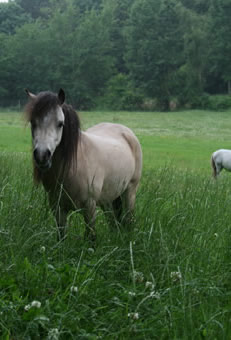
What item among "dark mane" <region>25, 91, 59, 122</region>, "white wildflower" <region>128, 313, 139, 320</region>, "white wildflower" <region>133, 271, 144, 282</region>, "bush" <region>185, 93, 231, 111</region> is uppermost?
"dark mane" <region>25, 91, 59, 122</region>

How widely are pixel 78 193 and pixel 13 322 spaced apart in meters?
1.71

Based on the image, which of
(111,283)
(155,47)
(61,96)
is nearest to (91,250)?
(111,283)

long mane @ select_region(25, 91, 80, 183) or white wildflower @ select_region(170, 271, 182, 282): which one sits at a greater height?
long mane @ select_region(25, 91, 80, 183)

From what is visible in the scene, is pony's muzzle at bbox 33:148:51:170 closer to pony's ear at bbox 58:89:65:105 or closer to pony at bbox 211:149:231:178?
pony's ear at bbox 58:89:65:105

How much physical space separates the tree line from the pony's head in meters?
52.8

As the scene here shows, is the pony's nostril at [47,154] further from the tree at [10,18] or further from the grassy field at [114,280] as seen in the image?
the tree at [10,18]

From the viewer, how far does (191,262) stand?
3.31m

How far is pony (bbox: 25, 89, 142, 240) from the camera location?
3.57m

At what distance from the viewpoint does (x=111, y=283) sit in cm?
295

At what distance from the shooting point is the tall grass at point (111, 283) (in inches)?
95.4

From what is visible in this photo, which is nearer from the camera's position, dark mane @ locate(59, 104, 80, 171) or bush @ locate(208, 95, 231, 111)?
dark mane @ locate(59, 104, 80, 171)

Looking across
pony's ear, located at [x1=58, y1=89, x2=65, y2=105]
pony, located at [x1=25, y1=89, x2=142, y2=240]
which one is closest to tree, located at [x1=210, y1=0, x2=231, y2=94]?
pony, located at [x1=25, y1=89, x2=142, y2=240]

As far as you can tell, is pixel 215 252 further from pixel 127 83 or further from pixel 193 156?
pixel 127 83

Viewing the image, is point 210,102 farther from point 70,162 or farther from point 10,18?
point 70,162
